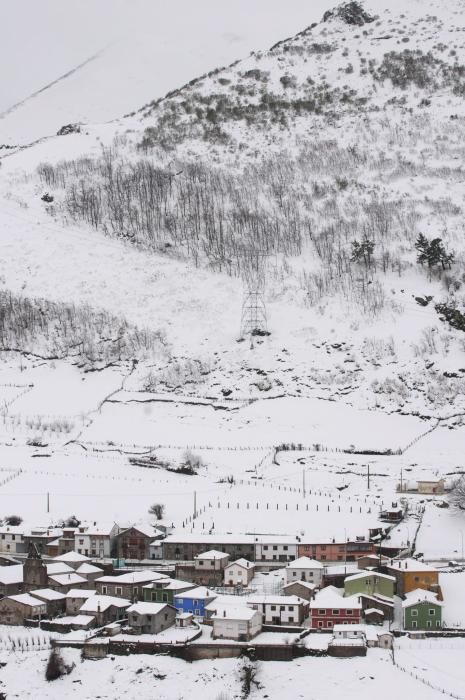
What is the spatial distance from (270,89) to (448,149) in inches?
975

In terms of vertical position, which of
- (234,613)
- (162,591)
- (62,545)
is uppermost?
(62,545)

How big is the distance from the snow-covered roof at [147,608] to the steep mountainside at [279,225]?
3244cm

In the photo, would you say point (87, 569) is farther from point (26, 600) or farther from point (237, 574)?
point (237, 574)

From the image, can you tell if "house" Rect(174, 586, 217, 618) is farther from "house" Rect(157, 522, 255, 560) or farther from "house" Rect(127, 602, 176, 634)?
"house" Rect(157, 522, 255, 560)

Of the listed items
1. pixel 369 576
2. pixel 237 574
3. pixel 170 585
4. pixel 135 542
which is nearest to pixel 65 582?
pixel 170 585

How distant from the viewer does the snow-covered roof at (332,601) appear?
40.7 metres

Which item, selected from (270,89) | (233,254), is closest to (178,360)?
(233,254)

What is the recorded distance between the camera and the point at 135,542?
4944cm

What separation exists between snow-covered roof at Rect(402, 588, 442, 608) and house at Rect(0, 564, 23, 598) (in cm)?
1658

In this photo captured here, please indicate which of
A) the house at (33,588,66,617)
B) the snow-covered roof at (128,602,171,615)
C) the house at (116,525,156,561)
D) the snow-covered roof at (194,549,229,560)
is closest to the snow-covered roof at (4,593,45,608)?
the house at (33,588,66,617)

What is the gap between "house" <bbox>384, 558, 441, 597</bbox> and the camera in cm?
4238

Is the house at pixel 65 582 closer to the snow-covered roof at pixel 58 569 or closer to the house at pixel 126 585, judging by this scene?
the snow-covered roof at pixel 58 569

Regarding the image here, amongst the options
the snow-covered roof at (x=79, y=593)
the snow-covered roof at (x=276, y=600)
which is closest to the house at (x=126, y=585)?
the snow-covered roof at (x=79, y=593)

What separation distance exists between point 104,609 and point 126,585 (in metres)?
2.44
